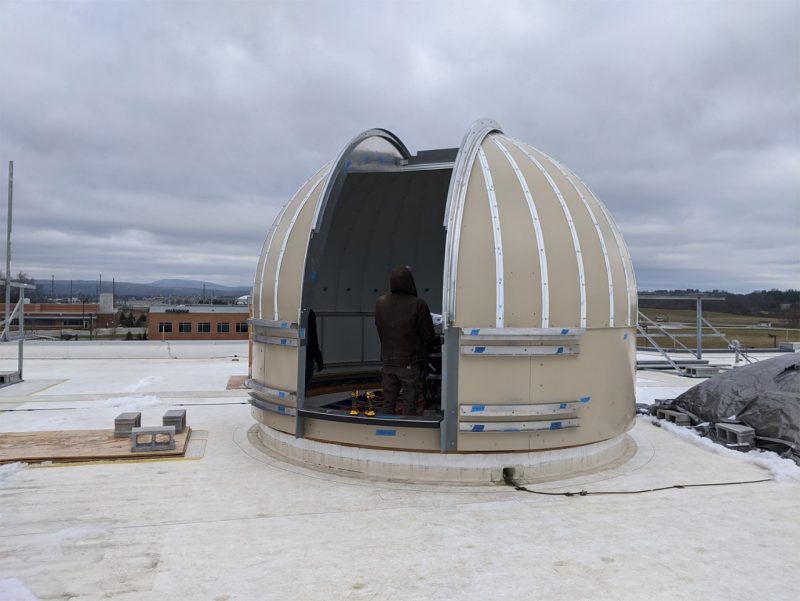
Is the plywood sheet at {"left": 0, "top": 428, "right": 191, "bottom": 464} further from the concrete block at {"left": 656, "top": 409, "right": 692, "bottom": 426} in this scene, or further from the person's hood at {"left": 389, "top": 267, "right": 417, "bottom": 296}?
the concrete block at {"left": 656, "top": 409, "right": 692, "bottom": 426}

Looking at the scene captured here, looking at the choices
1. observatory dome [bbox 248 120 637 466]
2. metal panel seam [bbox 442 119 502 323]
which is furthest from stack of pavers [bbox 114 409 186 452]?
metal panel seam [bbox 442 119 502 323]

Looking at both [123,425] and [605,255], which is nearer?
[605,255]

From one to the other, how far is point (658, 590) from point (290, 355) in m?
5.26

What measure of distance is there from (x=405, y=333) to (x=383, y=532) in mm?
2829

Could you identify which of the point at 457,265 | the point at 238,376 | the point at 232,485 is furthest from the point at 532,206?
the point at 238,376

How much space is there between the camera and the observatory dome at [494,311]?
283 inches

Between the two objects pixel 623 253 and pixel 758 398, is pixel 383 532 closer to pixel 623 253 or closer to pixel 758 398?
pixel 623 253

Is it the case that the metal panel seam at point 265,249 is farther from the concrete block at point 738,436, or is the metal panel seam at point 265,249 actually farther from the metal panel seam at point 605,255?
the concrete block at point 738,436

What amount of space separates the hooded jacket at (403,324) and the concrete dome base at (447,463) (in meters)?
1.30

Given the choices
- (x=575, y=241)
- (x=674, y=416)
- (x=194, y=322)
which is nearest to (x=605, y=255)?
(x=575, y=241)

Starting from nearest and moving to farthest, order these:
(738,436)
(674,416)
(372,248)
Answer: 1. (738,436)
2. (674,416)
3. (372,248)

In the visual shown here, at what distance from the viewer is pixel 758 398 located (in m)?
9.70

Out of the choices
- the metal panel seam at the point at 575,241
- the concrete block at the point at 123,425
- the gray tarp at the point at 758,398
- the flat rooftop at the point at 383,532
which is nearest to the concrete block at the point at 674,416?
the gray tarp at the point at 758,398

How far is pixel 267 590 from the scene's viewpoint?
4555 mm
